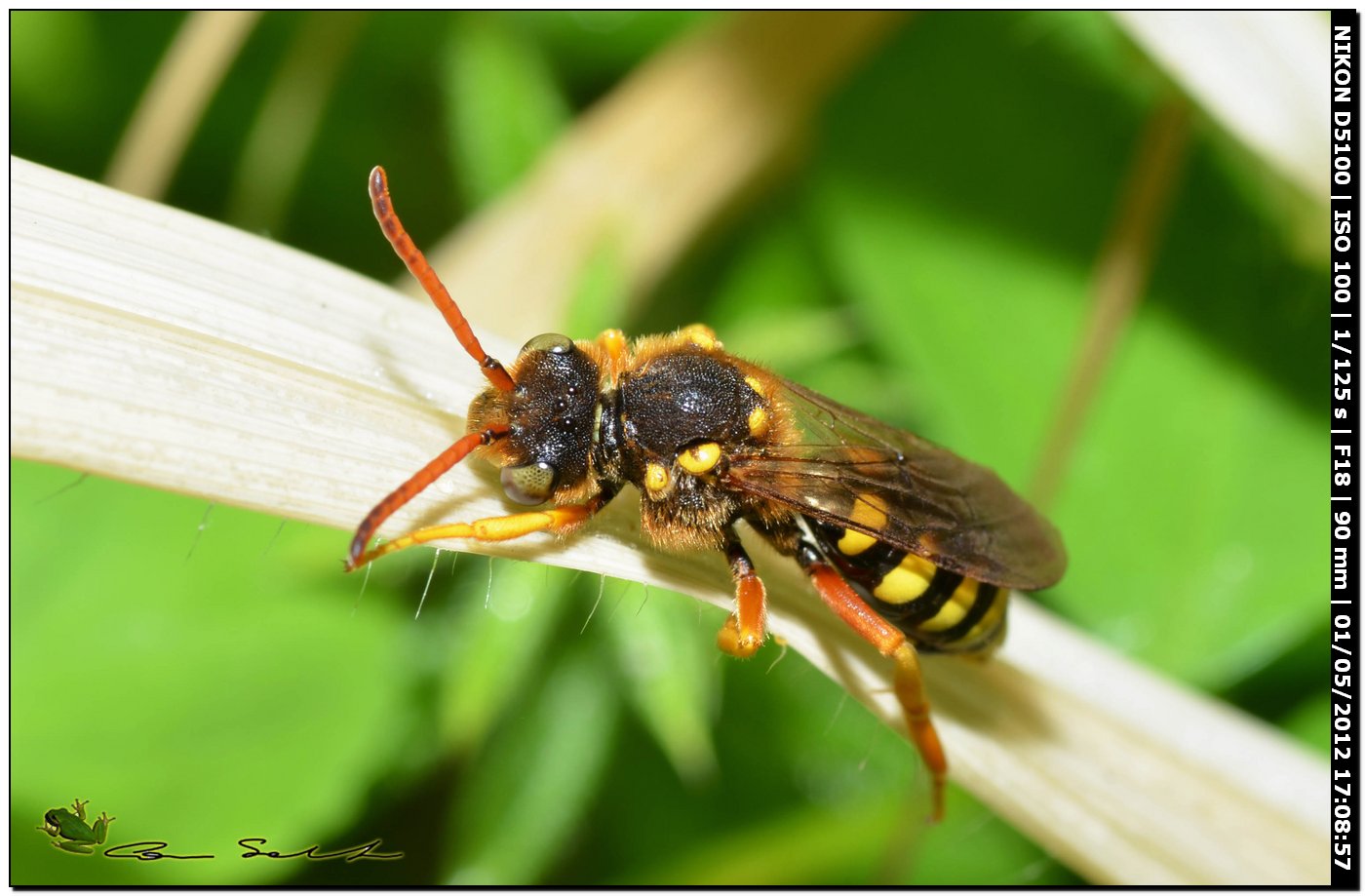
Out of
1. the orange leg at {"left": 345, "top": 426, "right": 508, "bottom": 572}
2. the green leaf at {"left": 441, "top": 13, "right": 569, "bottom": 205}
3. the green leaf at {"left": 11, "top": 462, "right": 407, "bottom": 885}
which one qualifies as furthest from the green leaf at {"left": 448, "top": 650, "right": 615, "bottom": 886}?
the green leaf at {"left": 441, "top": 13, "right": 569, "bottom": 205}

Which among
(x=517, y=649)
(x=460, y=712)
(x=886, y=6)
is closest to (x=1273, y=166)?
(x=886, y=6)

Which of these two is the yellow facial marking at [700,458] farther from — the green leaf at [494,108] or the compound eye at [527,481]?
the green leaf at [494,108]

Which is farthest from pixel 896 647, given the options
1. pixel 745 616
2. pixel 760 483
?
pixel 760 483

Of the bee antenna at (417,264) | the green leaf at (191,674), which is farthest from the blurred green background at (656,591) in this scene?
the bee antenna at (417,264)

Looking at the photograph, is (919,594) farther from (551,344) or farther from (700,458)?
(551,344)

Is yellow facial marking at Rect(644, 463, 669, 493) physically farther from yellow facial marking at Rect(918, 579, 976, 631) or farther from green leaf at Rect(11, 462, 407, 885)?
green leaf at Rect(11, 462, 407, 885)
